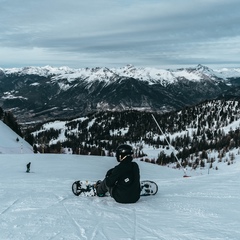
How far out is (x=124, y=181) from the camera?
399 inches

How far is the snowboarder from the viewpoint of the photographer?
10.1 meters

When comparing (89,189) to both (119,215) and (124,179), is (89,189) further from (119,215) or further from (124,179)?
(119,215)

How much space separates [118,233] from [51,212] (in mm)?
2509

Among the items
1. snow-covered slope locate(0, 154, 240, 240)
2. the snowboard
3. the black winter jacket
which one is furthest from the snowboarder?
the snowboard

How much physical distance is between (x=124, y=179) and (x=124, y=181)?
7 centimetres

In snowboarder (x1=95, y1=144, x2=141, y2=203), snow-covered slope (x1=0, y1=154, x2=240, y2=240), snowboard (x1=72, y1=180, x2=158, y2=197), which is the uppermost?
snowboarder (x1=95, y1=144, x2=141, y2=203)

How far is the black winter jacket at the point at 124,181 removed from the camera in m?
10.1

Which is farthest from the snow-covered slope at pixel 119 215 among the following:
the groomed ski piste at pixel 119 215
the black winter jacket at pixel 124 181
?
the black winter jacket at pixel 124 181

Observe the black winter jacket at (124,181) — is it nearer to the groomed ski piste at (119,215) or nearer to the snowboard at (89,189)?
the groomed ski piste at (119,215)

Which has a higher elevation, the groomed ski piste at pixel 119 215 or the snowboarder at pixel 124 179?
the snowboarder at pixel 124 179

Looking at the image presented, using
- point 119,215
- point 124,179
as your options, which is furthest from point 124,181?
point 119,215

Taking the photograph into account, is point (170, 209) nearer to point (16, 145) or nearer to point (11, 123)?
point (16, 145)

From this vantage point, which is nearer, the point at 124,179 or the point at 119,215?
the point at 119,215

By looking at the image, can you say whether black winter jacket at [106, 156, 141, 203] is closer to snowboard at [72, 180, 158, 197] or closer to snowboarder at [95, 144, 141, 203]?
snowboarder at [95, 144, 141, 203]
